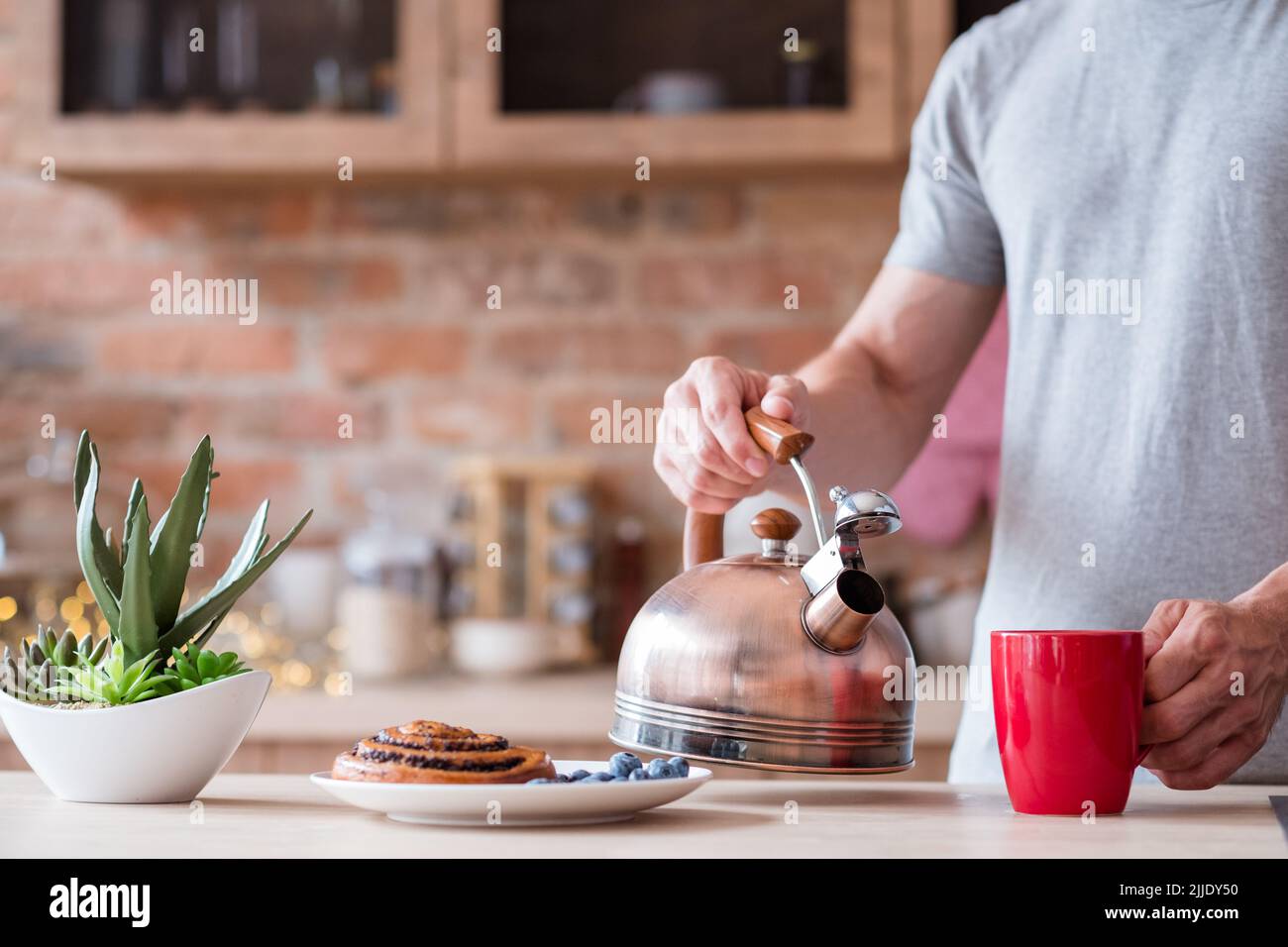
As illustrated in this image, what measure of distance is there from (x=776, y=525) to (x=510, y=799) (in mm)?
264

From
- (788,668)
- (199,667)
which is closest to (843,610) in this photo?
(788,668)

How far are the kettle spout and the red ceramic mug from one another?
0.07 metres

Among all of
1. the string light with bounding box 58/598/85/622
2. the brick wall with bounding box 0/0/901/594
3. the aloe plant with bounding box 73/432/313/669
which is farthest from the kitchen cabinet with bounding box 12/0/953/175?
the aloe plant with bounding box 73/432/313/669

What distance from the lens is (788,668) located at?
30.2 inches

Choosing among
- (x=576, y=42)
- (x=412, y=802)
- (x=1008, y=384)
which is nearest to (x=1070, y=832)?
(x=412, y=802)

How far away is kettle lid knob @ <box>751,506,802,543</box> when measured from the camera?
33.7 inches

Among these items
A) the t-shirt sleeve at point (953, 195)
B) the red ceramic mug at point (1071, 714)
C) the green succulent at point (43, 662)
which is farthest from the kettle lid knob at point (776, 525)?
the t-shirt sleeve at point (953, 195)

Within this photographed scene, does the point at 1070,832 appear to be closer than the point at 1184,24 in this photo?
Yes

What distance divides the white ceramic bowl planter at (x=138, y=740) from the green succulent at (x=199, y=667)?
2cm

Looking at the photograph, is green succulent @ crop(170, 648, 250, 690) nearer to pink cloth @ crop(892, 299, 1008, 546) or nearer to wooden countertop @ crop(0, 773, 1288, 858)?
wooden countertop @ crop(0, 773, 1288, 858)

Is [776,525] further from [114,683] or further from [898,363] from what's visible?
[898,363]

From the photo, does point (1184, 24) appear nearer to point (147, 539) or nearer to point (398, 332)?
point (147, 539)

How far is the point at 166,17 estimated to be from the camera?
228 centimetres
